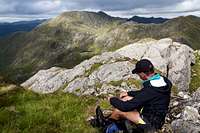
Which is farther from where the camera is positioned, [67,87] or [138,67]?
[67,87]

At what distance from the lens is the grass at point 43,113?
14070mm

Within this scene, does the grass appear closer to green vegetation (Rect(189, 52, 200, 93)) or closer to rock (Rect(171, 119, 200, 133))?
rock (Rect(171, 119, 200, 133))

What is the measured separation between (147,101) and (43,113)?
4.68 m

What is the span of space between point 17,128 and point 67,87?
128ft

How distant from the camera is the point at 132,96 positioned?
1485 cm

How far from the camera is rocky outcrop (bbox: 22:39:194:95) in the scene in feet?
145

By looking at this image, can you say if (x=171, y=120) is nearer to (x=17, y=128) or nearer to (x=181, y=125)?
(x=181, y=125)

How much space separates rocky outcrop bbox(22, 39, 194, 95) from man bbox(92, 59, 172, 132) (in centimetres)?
1512

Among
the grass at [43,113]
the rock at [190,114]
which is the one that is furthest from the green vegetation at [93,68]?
the rock at [190,114]

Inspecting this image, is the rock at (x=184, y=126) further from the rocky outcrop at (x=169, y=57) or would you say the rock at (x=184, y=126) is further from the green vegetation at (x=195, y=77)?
the green vegetation at (x=195, y=77)

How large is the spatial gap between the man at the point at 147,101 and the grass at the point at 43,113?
6.27 feet

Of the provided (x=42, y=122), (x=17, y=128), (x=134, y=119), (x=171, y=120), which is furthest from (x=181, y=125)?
(x=17, y=128)

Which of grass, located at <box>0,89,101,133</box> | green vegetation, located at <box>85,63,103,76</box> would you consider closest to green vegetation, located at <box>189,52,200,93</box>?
green vegetation, located at <box>85,63,103,76</box>

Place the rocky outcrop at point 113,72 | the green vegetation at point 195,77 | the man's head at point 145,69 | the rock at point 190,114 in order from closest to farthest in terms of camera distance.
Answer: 1. the man's head at point 145,69
2. the rock at point 190,114
3. the rocky outcrop at point 113,72
4. the green vegetation at point 195,77
